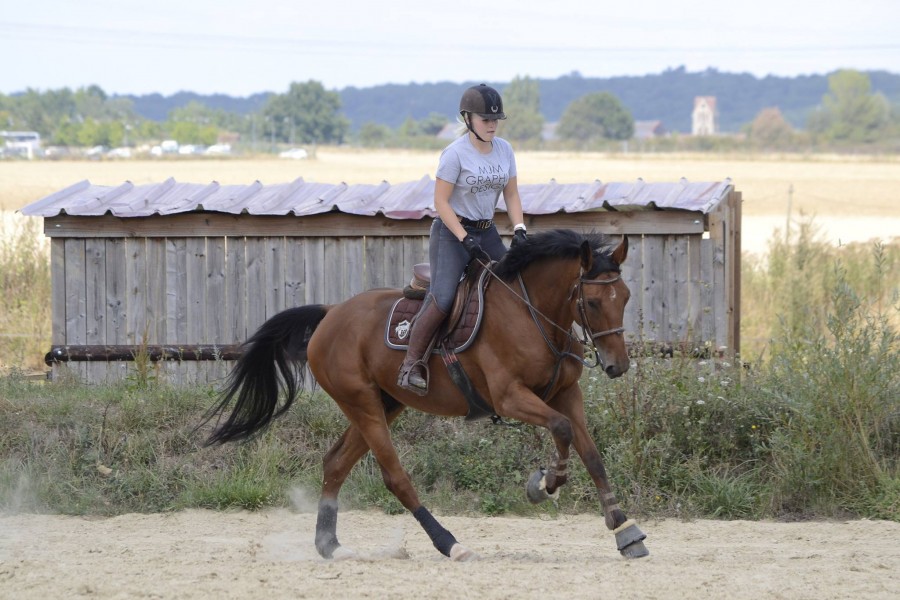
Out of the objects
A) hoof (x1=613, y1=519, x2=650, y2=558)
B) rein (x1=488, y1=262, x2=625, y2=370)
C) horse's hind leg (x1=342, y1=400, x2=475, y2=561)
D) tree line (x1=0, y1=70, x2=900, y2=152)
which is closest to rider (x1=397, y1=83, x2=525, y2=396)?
rein (x1=488, y1=262, x2=625, y2=370)

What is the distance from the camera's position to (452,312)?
753cm

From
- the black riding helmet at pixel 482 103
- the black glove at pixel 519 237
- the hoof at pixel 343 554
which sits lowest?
the hoof at pixel 343 554

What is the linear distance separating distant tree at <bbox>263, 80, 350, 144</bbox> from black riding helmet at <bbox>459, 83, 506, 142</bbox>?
109 m

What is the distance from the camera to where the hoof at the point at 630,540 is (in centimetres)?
698

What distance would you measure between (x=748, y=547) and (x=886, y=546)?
0.93 meters

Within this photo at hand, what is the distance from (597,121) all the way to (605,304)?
5059 inches

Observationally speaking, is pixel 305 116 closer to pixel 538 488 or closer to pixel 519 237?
pixel 519 237

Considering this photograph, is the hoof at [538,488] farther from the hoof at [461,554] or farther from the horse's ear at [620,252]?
the horse's ear at [620,252]

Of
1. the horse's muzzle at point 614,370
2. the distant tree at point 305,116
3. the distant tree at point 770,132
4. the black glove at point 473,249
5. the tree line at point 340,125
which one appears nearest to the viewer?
the horse's muzzle at point 614,370

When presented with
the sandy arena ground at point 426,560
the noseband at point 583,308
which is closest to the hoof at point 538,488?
the sandy arena ground at point 426,560

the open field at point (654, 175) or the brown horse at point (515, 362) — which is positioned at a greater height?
the open field at point (654, 175)

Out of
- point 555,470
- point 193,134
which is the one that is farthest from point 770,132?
point 555,470

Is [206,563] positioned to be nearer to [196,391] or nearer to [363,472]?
[363,472]

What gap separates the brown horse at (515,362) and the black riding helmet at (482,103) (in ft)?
2.89
